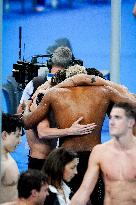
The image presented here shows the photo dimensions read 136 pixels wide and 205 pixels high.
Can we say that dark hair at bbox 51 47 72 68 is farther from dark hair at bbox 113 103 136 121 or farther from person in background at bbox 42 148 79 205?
dark hair at bbox 113 103 136 121

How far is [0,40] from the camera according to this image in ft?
8.78

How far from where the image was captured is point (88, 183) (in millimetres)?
3619

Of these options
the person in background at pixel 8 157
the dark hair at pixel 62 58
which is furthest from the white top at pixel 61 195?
the dark hair at pixel 62 58

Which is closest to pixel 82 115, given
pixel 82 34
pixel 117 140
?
pixel 117 140

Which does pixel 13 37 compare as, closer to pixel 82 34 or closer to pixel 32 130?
pixel 82 34

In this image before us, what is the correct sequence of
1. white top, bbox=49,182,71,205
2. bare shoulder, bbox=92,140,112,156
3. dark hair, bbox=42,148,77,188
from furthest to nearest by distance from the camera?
bare shoulder, bbox=92,140,112,156 → dark hair, bbox=42,148,77,188 → white top, bbox=49,182,71,205

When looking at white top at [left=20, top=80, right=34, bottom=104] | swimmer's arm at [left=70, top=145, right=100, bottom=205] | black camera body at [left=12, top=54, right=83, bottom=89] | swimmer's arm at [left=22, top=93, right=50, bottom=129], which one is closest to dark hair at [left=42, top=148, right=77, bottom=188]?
swimmer's arm at [left=70, top=145, right=100, bottom=205]

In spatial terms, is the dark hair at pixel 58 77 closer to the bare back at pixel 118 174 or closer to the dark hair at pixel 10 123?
the dark hair at pixel 10 123

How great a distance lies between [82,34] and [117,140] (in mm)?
7016

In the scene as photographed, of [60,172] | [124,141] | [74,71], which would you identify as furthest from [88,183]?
[74,71]

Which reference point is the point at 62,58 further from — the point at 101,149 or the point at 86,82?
the point at 101,149

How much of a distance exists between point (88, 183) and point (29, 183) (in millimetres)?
623

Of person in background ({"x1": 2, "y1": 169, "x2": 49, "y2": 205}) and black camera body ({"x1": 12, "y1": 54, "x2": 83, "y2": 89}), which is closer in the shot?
person in background ({"x1": 2, "y1": 169, "x2": 49, "y2": 205})

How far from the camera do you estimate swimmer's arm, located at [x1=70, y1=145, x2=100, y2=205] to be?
3553mm
